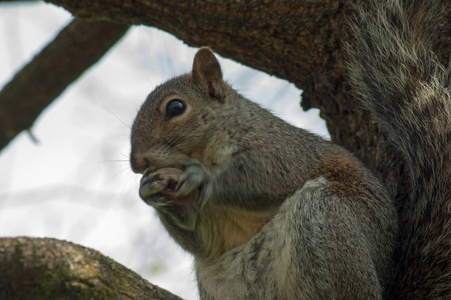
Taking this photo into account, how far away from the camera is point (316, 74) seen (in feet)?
9.99

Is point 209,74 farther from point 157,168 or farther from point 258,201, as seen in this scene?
point 258,201

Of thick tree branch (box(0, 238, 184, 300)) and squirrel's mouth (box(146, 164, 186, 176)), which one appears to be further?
squirrel's mouth (box(146, 164, 186, 176))

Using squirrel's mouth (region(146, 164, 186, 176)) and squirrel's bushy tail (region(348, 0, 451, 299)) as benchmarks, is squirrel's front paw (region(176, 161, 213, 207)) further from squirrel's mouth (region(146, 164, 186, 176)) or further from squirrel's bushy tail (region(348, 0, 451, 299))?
squirrel's bushy tail (region(348, 0, 451, 299))

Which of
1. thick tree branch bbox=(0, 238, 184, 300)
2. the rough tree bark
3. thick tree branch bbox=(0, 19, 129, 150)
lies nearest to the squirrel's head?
the rough tree bark

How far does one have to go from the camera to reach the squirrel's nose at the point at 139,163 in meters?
2.58

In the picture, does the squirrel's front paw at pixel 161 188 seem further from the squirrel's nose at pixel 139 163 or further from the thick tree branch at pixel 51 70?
the thick tree branch at pixel 51 70

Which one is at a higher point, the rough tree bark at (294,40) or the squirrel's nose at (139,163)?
the rough tree bark at (294,40)

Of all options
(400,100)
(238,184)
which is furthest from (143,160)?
(400,100)

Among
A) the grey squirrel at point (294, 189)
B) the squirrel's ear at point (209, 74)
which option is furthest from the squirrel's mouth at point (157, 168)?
the squirrel's ear at point (209, 74)

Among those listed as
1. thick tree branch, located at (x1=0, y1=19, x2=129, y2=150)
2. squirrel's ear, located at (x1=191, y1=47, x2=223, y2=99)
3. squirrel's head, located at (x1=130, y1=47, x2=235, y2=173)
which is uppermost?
squirrel's ear, located at (x1=191, y1=47, x2=223, y2=99)

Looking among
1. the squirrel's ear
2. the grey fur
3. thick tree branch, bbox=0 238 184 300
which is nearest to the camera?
thick tree branch, bbox=0 238 184 300

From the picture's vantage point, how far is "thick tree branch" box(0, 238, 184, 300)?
1.81m

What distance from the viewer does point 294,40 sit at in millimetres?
2920

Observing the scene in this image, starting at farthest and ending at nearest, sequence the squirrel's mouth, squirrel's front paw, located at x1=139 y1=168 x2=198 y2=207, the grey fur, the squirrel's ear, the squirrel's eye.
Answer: the squirrel's ear → the squirrel's eye → the squirrel's mouth → squirrel's front paw, located at x1=139 y1=168 x2=198 y2=207 → the grey fur
